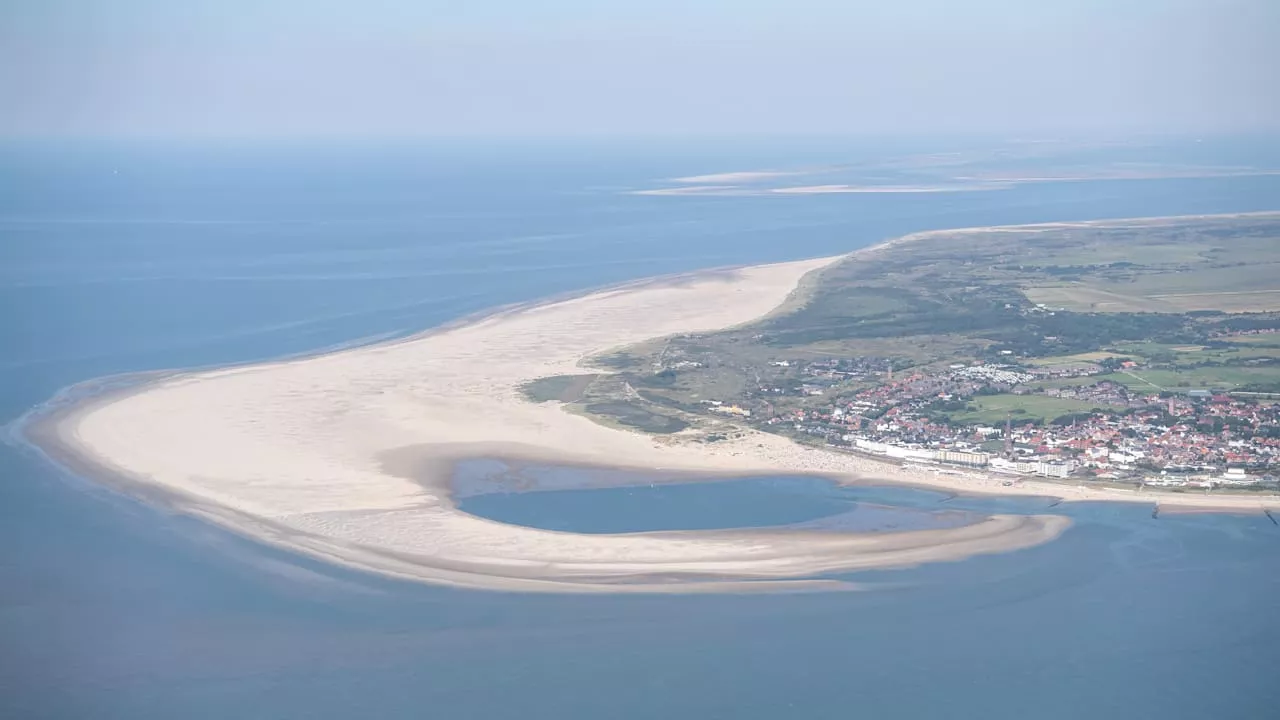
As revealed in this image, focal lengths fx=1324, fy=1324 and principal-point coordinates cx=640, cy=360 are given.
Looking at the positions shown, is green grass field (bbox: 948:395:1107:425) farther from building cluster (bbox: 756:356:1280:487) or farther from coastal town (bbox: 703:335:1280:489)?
building cluster (bbox: 756:356:1280:487)

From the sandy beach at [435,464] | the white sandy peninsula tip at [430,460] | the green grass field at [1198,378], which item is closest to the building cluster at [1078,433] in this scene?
the green grass field at [1198,378]

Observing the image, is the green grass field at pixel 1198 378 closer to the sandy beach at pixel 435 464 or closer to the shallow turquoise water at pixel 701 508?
the sandy beach at pixel 435 464

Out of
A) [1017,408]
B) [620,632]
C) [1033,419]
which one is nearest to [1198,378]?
[1017,408]

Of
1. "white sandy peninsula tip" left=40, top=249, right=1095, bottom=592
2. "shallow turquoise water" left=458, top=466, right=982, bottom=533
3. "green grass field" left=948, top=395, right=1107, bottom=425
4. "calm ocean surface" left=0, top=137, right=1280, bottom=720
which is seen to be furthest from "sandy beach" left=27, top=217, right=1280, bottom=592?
"green grass field" left=948, top=395, right=1107, bottom=425

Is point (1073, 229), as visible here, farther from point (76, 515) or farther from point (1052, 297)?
point (76, 515)

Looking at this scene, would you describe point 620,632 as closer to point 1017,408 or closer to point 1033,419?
point 1033,419
